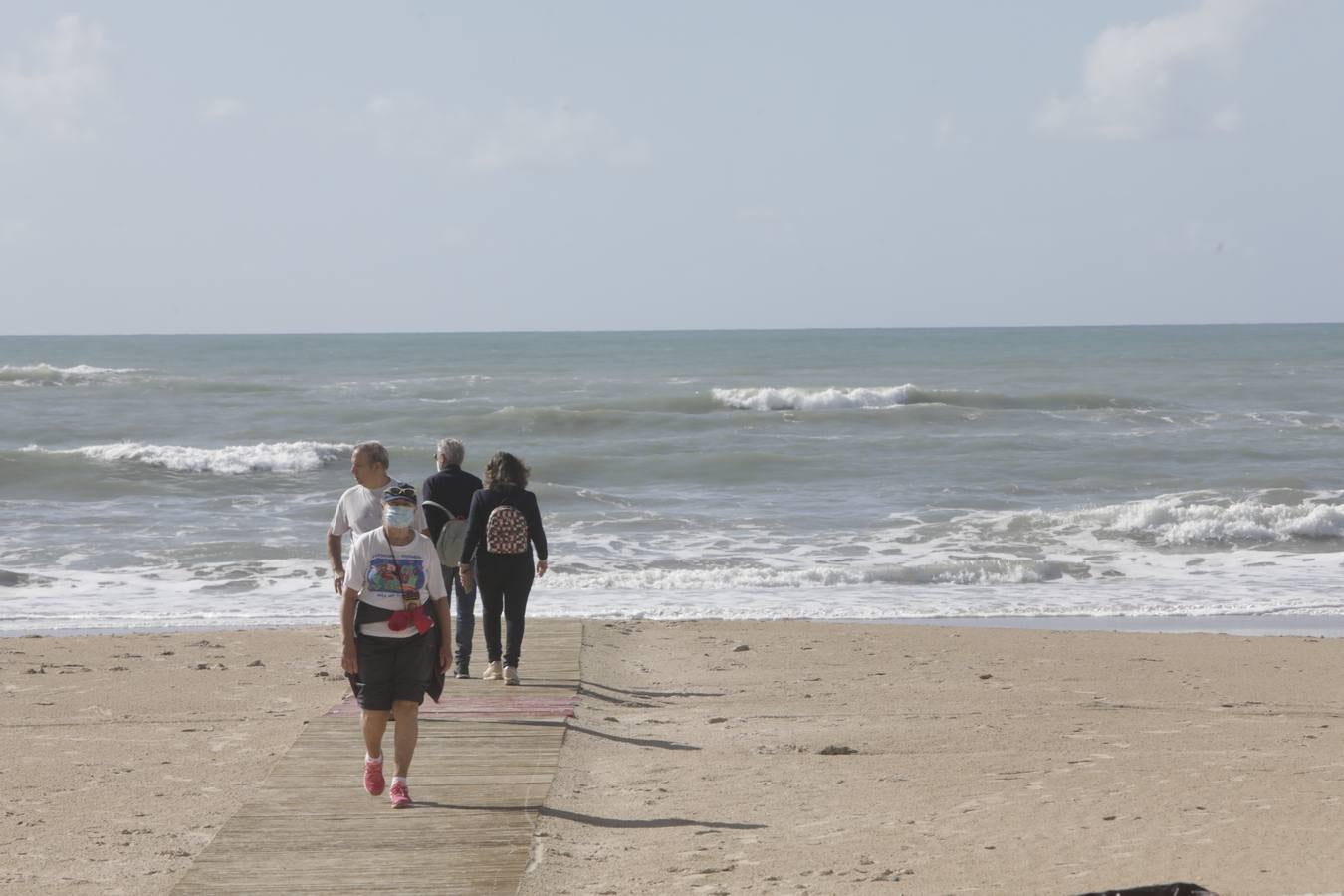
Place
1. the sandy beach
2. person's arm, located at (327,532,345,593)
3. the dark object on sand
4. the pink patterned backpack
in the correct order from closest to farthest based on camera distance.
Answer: the dark object on sand < the sandy beach < person's arm, located at (327,532,345,593) < the pink patterned backpack

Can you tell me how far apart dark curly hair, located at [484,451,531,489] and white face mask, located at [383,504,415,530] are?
2533mm

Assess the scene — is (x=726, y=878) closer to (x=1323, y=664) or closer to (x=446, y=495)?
(x=446, y=495)

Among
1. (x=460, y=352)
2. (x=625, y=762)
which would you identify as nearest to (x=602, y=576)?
(x=625, y=762)

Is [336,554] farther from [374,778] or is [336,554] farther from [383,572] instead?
[383,572]

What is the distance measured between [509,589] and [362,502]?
5.26ft

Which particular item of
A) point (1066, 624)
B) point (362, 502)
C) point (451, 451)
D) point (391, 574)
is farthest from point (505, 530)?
point (1066, 624)

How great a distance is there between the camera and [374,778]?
5.74 metres

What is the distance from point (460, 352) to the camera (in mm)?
85438

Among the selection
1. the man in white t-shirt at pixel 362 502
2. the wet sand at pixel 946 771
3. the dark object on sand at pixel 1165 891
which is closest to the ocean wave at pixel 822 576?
the wet sand at pixel 946 771

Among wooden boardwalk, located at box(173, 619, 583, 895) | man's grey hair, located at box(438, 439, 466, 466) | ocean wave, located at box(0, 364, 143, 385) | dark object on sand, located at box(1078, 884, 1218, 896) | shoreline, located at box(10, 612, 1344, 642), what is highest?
man's grey hair, located at box(438, 439, 466, 466)

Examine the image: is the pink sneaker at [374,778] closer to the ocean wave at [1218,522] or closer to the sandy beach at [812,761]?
the sandy beach at [812,761]

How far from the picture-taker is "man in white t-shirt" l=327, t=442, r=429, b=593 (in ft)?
20.9

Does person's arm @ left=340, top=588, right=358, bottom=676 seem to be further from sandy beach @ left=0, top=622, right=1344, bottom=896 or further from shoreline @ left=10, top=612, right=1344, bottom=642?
shoreline @ left=10, top=612, right=1344, bottom=642

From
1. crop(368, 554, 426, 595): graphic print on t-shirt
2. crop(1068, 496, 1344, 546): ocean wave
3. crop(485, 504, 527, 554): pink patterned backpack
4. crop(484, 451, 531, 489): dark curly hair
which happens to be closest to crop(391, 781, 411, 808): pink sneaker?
crop(368, 554, 426, 595): graphic print on t-shirt
